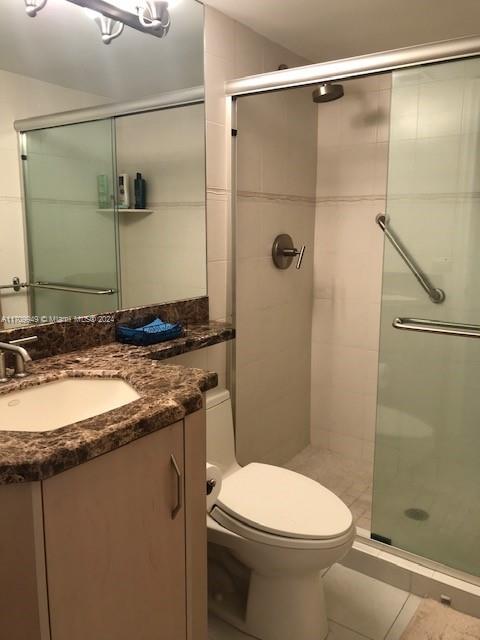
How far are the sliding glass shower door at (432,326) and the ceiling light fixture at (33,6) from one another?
3.72 feet

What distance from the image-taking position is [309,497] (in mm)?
1681

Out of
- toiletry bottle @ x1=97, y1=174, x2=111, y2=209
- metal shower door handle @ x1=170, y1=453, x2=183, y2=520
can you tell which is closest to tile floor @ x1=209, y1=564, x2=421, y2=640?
metal shower door handle @ x1=170, y1=453, x2=183, y2=520

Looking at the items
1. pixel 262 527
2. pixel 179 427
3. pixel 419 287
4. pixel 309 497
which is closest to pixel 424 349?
pixel 419 287

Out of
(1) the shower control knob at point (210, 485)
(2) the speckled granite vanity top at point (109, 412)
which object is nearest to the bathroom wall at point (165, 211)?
(2) the speckled granite vanity top at point (109, 412)

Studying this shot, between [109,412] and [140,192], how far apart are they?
1.02 meters

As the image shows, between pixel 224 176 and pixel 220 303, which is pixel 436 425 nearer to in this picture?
pixel 220 303

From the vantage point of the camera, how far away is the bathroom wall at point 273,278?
2270 millimetres

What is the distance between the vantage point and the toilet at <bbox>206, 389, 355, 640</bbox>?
1.51 metres

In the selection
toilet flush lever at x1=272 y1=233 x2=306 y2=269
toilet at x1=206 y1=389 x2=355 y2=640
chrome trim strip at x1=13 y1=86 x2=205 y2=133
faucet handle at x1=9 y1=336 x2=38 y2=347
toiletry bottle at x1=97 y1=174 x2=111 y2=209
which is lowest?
toilet at x1=206 y1=389 x2=355 y2=640

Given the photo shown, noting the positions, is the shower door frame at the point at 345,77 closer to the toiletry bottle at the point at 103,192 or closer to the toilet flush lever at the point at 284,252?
the toilet flush lever at the point at 284,252

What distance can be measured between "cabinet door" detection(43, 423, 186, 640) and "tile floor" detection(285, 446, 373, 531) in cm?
129

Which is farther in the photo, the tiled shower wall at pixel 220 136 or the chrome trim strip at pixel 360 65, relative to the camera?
the tiled shower wall at pixel 220 136

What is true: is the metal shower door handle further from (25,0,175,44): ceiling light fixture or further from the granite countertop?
(25,0,175,44): ceiling light fixture

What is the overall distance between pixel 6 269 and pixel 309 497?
1133 millimetres
